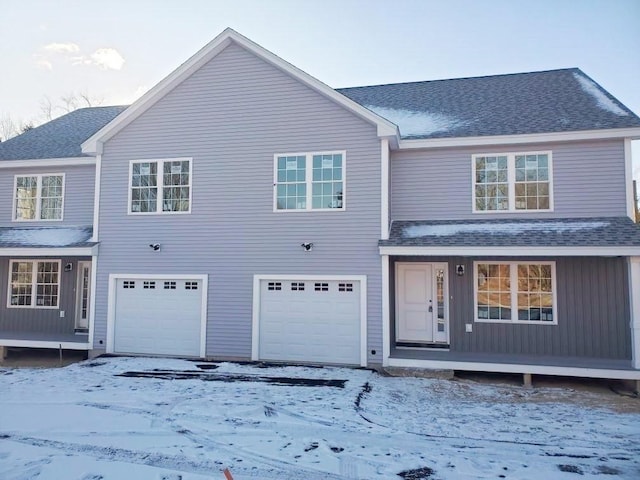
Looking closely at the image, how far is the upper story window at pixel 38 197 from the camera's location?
41.9 ft

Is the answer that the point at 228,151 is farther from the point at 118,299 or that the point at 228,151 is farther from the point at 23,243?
the point at 23,243

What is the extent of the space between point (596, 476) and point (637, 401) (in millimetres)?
4250

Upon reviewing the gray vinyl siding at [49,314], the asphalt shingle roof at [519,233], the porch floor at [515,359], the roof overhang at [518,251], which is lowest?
the porch floor at [515,359]

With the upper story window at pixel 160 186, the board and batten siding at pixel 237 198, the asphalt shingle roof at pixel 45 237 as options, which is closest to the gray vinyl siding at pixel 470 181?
the board and batten siding at pixel 237 198

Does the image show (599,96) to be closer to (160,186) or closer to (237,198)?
(237,198)

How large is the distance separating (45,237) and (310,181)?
7370 mm

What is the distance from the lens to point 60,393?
782cm

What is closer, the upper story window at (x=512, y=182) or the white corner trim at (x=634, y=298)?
the white corner trim at (x=634, y=298)

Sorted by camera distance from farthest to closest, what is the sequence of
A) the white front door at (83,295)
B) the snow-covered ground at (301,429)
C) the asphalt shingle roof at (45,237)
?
the white front door at (83,295), the asphalt shingle roof at (45,237), the snow-covered ground at (301,429)

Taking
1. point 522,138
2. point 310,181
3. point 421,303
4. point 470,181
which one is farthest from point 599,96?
point 310,181

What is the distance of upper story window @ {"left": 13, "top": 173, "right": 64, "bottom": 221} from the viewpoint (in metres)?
12.8

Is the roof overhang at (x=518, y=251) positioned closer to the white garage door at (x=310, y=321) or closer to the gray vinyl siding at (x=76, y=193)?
the white garage door at (x=310, y=321)

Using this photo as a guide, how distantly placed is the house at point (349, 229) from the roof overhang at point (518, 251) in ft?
0.10

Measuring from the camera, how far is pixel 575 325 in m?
9.73
